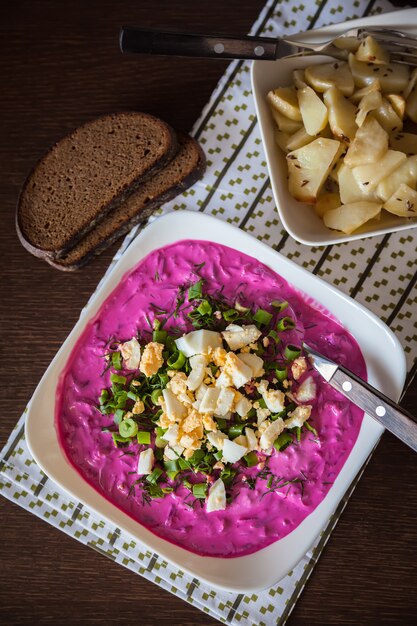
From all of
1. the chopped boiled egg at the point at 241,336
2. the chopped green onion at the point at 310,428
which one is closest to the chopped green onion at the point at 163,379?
the chopped boiled egg at the point at 241,336

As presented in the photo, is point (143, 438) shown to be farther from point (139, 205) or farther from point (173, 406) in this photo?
point (139, 205)

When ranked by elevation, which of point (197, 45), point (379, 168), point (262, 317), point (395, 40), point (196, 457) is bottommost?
point (196, 457)

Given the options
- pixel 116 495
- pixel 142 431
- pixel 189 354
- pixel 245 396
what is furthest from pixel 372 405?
pixel 116 495

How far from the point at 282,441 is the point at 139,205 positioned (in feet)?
3.32

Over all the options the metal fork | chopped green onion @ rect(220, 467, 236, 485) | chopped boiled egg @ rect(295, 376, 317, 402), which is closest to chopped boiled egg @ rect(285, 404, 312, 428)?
chopped boiled egg @ rect(295, 376, 317, 402)

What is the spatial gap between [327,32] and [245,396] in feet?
4.05

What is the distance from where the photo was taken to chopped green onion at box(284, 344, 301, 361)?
87.5 inches

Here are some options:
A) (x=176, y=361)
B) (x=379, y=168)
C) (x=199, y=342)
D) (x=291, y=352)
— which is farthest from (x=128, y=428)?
(x=379, y=168)

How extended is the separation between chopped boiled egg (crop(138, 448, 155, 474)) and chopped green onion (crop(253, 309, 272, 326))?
1.89 ft

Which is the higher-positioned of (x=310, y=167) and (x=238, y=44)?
(x=238, y=44)

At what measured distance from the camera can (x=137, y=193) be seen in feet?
8.16

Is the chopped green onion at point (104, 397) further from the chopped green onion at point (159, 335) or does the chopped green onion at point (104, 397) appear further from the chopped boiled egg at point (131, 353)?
the chopped green onion at point (159, 335)

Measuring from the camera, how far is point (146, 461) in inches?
88.8

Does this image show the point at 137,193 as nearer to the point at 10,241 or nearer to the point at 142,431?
the point at 10,241
